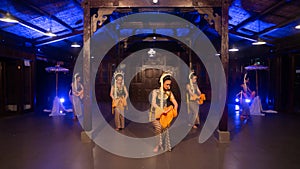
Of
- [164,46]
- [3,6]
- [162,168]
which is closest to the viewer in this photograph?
[162,168]

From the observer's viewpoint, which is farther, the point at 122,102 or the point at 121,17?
the point at 121,17

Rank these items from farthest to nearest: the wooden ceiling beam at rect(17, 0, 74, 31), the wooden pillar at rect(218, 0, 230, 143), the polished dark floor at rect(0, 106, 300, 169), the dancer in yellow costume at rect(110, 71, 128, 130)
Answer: the wooden ceiling beam at rect(17, 0, 74, 31), the dancer in yellow costume at rect(110, 71, 128, 130), the wooden pillar at rect(218, 0, 230, 143), the polished dark floor at rect(0, 106, 300, 169)

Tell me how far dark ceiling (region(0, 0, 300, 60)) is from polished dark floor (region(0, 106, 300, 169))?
3107 mm

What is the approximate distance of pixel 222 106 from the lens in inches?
200

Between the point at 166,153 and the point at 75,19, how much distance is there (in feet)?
22.7

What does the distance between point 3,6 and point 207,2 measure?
227 inches

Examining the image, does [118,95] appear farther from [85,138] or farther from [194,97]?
[194,97]

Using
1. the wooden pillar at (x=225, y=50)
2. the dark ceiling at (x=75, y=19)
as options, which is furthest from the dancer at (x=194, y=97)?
the dark ceiling at (x=75, y=19)

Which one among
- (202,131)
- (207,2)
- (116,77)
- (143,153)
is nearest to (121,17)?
(116,77)

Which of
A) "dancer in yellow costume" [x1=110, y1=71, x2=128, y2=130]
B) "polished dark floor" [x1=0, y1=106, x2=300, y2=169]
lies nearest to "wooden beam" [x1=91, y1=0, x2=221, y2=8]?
"dancer in yellow costume" [x1=110, y1=71, x2=128, y2=130]

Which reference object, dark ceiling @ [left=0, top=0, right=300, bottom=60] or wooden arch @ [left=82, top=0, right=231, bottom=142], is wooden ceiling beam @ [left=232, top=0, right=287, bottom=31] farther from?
wooden arch @ [left=82, top=0, right=231, bottom=142]

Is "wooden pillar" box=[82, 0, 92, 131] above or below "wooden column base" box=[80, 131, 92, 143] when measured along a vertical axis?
above

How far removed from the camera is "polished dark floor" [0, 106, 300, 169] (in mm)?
3707

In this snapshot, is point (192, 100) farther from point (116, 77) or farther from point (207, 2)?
point (207, 2)
